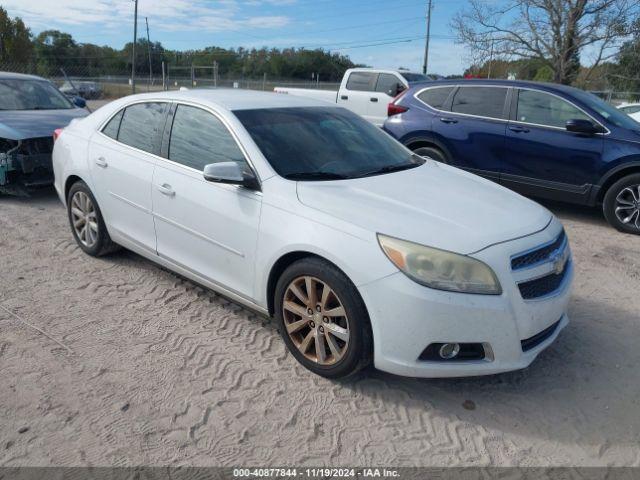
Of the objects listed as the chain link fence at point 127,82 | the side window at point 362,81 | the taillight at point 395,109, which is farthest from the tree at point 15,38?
the taillight at point 395,109

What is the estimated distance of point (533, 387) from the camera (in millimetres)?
3164

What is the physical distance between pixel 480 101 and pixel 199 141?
4.80m

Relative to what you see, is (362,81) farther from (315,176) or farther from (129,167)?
(315,176)

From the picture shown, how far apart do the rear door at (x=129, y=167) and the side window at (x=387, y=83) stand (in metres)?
8.87

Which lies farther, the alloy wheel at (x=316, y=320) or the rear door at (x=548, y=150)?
the rear door at (x=548, y=150)

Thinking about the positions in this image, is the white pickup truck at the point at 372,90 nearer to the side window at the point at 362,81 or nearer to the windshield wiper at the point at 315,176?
the side window at the point at 362,81

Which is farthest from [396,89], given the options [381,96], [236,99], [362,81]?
[236,99]

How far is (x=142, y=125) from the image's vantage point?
434cm

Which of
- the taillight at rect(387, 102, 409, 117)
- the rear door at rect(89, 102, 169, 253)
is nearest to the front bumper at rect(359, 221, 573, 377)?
the rear door at rect(89, 102, 169, 253)

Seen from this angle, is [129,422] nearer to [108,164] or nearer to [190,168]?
[190,168]

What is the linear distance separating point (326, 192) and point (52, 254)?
127 inches

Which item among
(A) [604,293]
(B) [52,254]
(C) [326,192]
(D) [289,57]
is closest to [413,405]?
(C) [326,192]

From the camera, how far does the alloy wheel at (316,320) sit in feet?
9.84

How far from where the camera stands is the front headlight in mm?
2727
